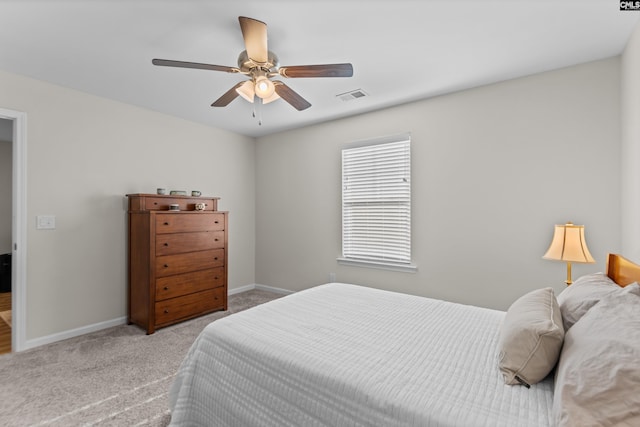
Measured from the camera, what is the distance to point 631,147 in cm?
213

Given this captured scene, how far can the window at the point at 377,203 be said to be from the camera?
353 cm

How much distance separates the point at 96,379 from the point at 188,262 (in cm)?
143

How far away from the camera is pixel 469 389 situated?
1.08 meters

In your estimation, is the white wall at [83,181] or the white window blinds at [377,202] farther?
the white window blinds at [377,202]

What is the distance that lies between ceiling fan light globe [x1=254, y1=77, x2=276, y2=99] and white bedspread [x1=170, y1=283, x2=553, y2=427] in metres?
1.56

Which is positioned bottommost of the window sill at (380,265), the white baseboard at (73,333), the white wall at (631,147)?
the white baseboard at (73,333)

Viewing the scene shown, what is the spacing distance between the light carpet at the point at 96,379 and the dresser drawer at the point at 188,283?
0.40 meters

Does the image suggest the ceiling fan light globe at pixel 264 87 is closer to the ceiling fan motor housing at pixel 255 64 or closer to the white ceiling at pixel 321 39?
the ceiling fan motor housing at pixel 255 64

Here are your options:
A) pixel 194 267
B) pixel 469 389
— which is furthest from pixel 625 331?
pixel 194 267

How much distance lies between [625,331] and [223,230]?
377 cm

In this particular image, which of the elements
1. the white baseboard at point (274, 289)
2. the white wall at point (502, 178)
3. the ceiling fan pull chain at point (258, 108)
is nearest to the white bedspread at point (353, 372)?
the white wall at point (502, 178)

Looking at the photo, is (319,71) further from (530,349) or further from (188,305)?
(188,305)

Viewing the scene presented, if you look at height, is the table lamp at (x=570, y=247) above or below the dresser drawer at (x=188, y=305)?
above

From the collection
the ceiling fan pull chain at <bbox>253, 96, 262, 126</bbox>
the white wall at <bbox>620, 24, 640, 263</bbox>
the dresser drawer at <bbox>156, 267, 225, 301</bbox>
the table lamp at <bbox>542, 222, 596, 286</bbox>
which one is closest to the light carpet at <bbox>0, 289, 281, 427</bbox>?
the dresser drawer at <bbox>156, 267, 225, 301</bbox>
